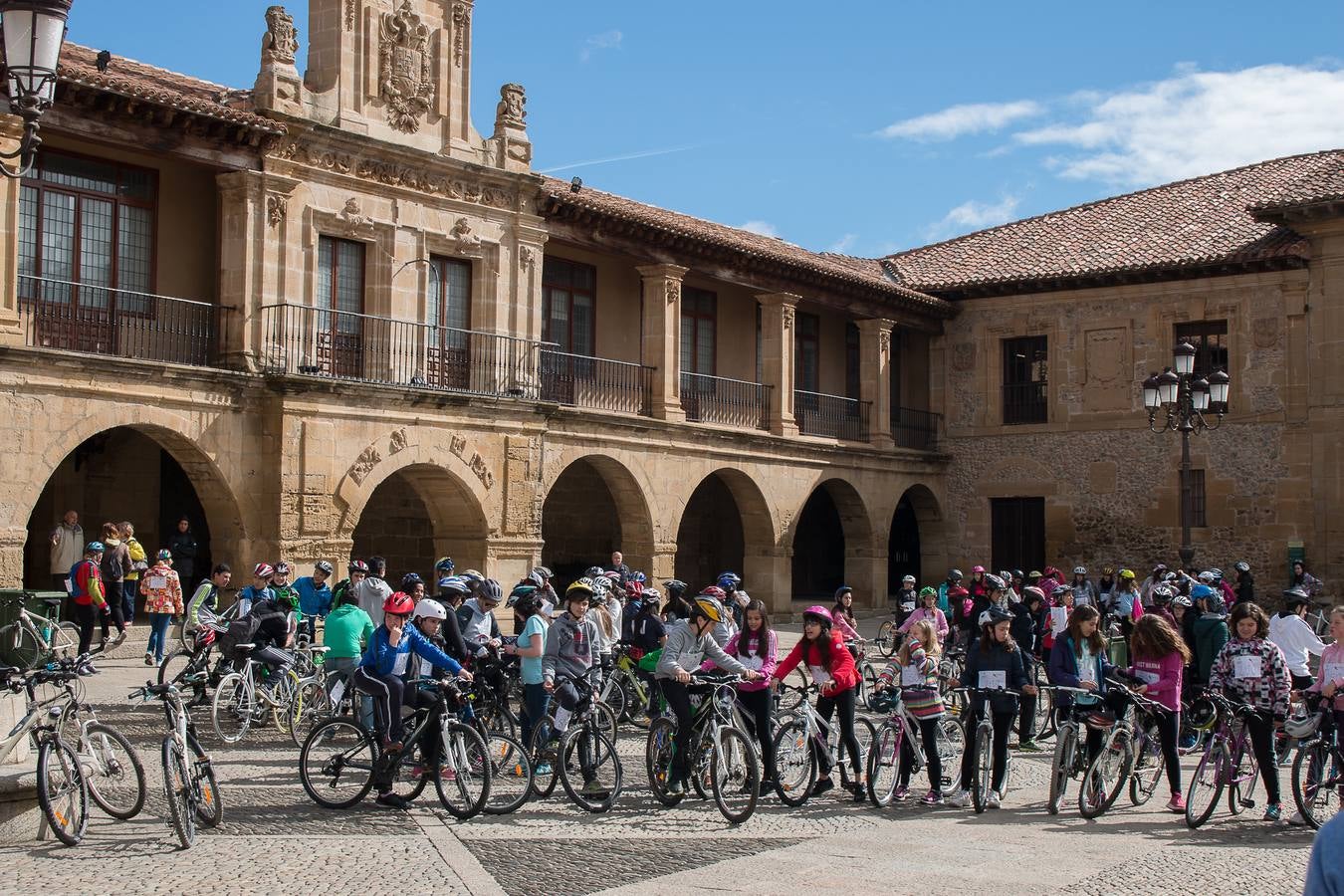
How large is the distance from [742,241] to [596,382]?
14.7 feet

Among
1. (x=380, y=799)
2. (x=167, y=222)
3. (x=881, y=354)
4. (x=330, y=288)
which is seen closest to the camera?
(x=380, y=799)

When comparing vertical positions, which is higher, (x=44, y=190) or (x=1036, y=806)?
(x=44, y=190)

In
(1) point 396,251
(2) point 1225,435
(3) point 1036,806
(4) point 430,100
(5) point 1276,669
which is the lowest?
(3) point 1036,806

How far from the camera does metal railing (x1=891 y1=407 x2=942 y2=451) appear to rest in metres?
34.7

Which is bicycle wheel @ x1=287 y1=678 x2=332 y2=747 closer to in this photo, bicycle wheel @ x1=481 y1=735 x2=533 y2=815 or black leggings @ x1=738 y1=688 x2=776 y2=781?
bicycle wheel @ x1=481 y1=735 x2=533 y2=815

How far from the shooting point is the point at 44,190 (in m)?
19.9

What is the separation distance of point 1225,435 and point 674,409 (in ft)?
37.5

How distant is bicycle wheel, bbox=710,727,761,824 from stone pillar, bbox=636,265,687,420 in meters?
17.3

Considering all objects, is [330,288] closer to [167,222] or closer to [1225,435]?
[167,222]

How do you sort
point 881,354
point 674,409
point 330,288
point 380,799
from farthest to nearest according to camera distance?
point 881,354
point 674,409
point 330,288
point 380,799

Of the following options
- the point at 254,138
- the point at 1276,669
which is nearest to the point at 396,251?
the point at 254,138

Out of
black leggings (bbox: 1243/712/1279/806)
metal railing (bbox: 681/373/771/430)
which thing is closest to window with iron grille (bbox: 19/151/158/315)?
metal railing (bbox: 681/373/771/430)

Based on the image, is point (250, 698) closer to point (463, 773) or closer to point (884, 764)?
point (463, 773)

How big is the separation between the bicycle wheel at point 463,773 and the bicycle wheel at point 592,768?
0.63m
